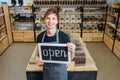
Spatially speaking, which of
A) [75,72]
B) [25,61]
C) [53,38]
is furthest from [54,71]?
[25,61]

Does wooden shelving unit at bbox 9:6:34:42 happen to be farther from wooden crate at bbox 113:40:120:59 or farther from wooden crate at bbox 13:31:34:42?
wooden crate at bbox 113:40:120:59

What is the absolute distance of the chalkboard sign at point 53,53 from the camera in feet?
4.66

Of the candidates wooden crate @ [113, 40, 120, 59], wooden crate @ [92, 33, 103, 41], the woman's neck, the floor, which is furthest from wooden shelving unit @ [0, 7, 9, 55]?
wooden crate @ [113, 40, 120, 59]

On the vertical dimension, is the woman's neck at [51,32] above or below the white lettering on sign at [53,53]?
above

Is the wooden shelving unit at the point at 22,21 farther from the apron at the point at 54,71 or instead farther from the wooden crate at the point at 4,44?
the apron at the point at 54,71

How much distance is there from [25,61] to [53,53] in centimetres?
246

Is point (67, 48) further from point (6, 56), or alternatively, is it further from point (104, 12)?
point (104, 12)

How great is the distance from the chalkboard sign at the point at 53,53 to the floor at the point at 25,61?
1.76 metres

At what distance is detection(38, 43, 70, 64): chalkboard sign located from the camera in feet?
4.66

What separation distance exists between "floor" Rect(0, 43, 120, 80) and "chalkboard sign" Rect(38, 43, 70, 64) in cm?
176

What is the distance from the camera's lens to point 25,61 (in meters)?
3.74

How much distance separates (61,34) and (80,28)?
356 cm

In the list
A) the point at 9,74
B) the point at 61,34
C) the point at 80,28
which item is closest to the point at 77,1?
the point at 80,28

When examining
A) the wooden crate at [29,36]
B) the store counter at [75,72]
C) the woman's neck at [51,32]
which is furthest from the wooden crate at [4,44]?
the woman's neck at [51,32]
